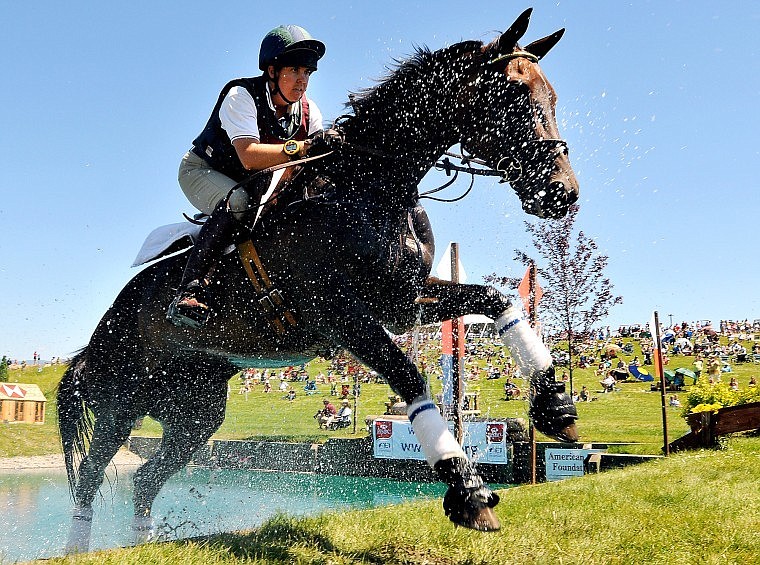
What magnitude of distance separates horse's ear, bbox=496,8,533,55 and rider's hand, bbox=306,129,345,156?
917mm

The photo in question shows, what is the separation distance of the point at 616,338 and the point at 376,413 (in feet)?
58.4

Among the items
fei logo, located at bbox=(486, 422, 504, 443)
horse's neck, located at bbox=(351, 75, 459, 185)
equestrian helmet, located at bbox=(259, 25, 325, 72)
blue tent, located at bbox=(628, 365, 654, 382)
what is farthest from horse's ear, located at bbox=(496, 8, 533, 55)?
blue tent, located at bbox=(628, 365, 654, 382)

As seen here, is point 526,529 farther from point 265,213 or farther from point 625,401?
point 625,401

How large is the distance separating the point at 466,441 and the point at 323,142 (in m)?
11.3

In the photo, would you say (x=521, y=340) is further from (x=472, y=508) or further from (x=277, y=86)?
(x=277, y=86)

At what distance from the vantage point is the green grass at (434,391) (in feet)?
59.6

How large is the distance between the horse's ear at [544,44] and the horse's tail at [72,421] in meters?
3.76

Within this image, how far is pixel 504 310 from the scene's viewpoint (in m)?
3.58

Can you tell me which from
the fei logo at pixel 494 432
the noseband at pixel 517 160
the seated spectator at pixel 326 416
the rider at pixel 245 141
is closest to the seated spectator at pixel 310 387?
the seated spectator at pixel 326 416

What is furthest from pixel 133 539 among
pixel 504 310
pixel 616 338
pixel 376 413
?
pixel 616 338

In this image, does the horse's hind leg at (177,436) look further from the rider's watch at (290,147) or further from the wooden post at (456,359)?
the wooden post at (456,359)

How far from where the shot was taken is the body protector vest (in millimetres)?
3418

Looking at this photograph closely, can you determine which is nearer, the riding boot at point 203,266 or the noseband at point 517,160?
the noseband at point 517,160

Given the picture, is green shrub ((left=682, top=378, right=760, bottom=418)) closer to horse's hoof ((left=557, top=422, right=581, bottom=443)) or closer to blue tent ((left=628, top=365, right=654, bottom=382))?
horse's hoof ((left=557, top=422, right=581, bottom=443))
